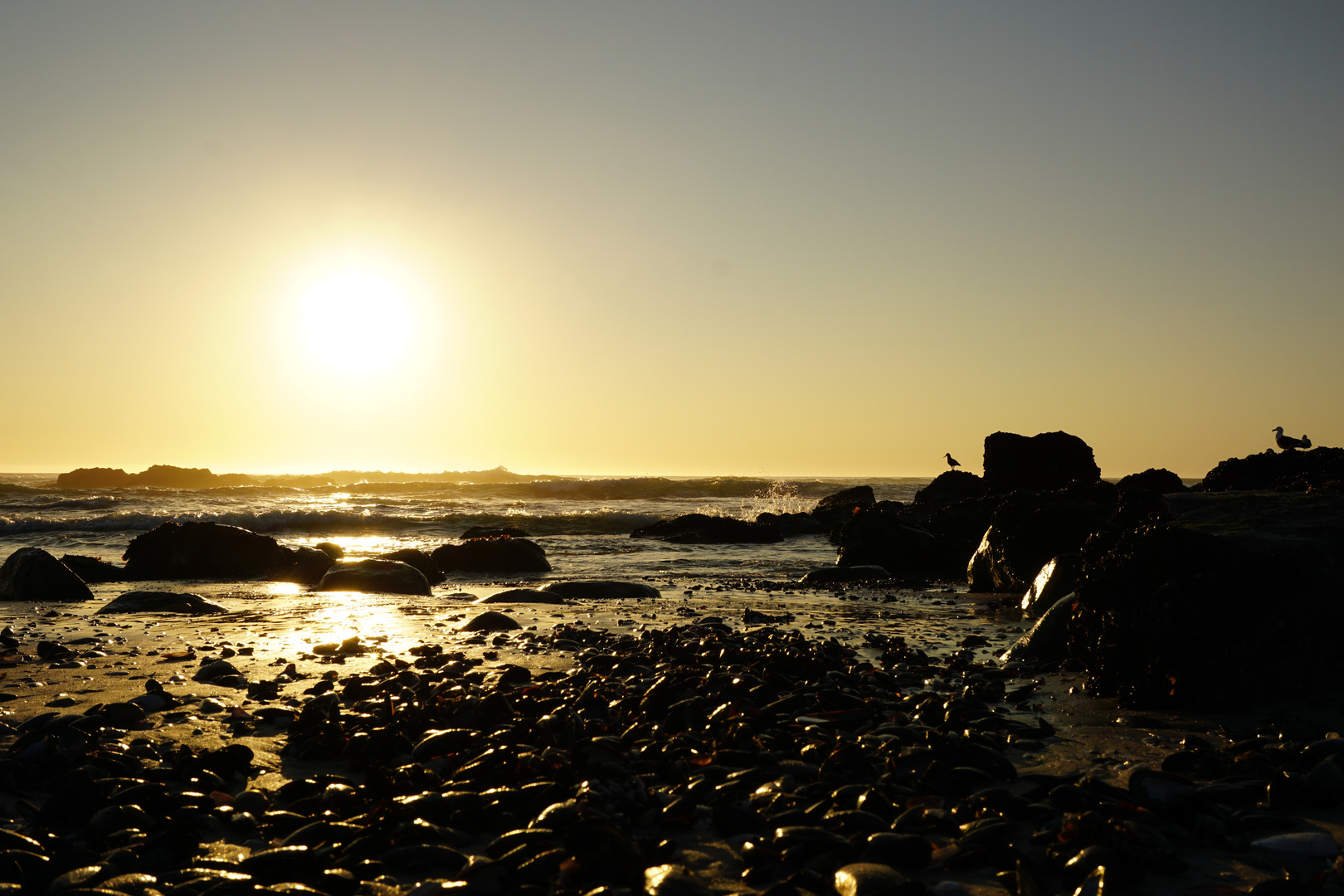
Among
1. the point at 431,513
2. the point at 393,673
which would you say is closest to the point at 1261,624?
the point at 393,673

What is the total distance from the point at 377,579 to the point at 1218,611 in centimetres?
1019

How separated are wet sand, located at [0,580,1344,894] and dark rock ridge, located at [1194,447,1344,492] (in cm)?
514

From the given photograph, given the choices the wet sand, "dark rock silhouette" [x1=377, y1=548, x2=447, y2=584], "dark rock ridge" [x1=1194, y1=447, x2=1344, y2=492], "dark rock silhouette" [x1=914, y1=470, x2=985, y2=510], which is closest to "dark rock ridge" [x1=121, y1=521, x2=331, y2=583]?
the wet sand

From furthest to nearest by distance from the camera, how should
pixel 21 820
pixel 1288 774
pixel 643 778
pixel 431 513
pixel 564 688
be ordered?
pixel 431 513, pixel 564 688, pixel 643 778, pixel 1288 774, pixel 21 820

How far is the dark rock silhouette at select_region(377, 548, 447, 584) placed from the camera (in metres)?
13.2

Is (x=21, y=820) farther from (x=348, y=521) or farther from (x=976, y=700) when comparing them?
(x=348, y=521)

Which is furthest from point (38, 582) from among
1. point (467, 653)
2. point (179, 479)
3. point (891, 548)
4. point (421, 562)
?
point (179, 479)

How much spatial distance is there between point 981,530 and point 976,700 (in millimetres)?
12377

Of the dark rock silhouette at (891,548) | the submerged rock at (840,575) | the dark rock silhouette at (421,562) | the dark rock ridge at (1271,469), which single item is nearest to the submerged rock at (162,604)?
the dark rock silhouette at (421,562)

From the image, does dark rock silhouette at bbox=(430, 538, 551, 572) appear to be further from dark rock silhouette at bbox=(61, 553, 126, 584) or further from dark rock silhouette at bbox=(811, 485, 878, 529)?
dark rock silhouette at bbox=(811, 485, 878, 529)

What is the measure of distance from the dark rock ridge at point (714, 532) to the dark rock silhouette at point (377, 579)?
10.7 meters

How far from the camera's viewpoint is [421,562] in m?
13.5

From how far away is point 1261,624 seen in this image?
486 cm

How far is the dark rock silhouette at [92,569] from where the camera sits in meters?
12.6
